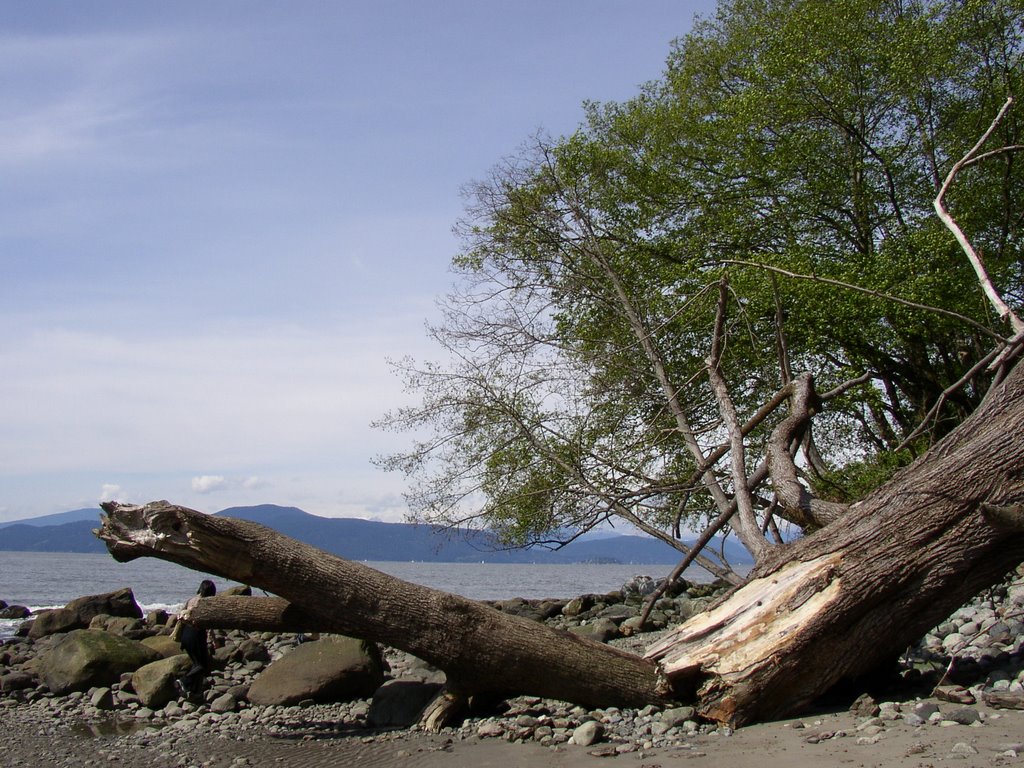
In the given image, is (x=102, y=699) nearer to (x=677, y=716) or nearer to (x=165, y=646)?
(x=165, y=646)

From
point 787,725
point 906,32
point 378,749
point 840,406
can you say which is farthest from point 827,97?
point 378,749

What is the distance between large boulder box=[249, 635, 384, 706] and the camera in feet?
32.6

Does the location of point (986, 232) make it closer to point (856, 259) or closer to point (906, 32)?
point (856, 259)

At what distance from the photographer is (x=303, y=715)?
30.9ft

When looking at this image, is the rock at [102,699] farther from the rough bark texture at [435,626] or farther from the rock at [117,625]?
the rock at [117,625]

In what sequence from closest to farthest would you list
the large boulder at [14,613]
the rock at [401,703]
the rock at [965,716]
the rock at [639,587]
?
the rock at [965,716] < the rock at [401,703] < the rock at [639,587] < the large boulder at [14,613]

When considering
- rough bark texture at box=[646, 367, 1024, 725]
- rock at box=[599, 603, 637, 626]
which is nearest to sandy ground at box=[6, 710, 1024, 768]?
rough bark texture at box=[646, 367, 1024, 725]

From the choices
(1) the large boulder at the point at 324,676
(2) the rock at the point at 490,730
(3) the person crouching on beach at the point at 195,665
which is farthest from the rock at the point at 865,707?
(3) the person crouching on beach at the point at 195,665

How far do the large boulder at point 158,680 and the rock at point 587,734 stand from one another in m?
6.24

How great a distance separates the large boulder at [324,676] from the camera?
9.94m

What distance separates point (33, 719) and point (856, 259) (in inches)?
564

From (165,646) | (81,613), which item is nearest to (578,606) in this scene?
(165,646)

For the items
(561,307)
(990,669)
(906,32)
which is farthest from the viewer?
(561,307)

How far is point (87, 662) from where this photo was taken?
1171 centimetres
